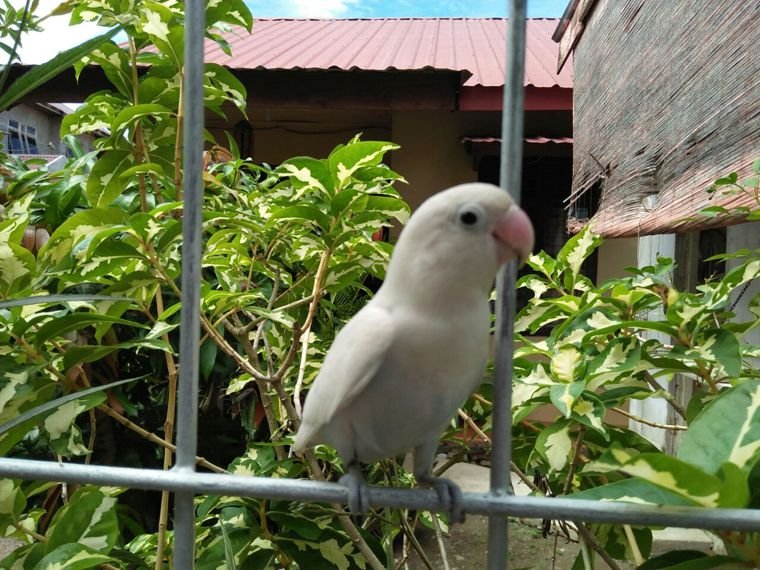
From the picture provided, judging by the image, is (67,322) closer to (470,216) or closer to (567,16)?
(470,216)

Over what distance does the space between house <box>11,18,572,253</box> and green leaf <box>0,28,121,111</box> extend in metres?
2.80

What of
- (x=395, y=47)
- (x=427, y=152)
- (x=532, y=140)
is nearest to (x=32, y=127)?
(x=395, y=47)

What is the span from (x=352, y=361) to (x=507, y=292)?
222 mm

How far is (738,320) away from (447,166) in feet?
8.45

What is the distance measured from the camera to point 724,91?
1677 millimetres

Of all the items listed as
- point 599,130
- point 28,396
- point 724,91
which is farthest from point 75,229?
point 599,130

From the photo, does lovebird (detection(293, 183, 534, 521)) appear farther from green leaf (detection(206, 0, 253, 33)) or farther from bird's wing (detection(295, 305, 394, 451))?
green leaf (detection(206, 0, 253, 33))

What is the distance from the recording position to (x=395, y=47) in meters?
4.46

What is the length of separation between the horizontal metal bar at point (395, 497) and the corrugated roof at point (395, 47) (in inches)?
114

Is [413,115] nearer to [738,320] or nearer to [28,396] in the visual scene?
[738,320]

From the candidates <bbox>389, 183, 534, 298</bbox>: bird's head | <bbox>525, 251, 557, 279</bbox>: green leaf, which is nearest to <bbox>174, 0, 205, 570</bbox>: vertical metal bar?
<bbox>389, 183, 534, 298</bbox>: bird's head

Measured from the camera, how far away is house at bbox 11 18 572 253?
3584 mm

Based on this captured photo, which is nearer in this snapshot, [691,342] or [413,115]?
[691,342]

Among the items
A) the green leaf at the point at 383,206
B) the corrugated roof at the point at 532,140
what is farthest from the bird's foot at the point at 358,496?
the corrugated roof at the point at 532,140
